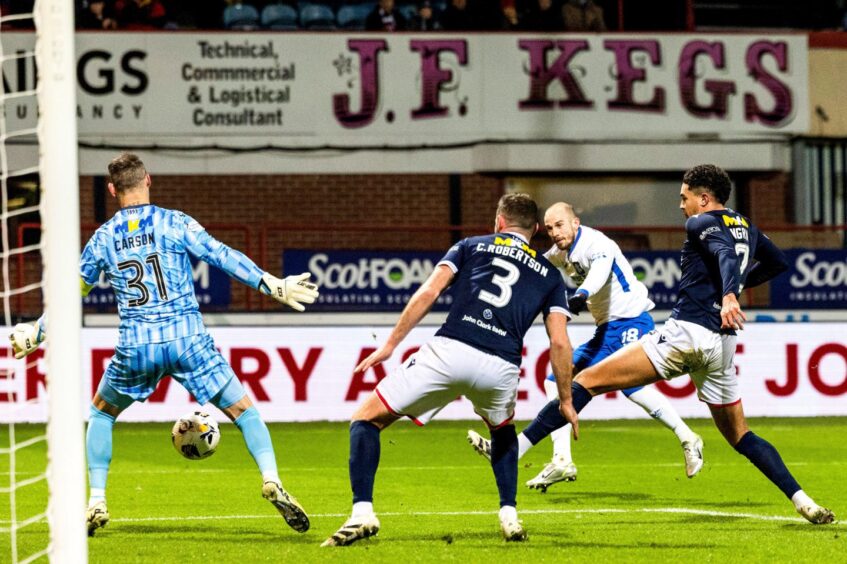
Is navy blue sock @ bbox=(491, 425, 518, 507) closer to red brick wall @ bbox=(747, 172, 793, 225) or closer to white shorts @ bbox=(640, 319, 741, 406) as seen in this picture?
white shorts @ bbox=(640, 319, 741, 406)

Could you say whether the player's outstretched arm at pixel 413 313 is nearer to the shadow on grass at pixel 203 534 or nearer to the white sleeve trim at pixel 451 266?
the white sleeve trim at pixel 451 266

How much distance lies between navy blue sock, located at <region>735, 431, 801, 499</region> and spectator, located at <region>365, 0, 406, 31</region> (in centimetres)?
1427

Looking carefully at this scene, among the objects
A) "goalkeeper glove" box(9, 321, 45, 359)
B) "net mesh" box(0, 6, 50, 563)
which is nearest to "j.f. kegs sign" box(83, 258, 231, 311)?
"net mesh" box(0, 6, 50, 563)

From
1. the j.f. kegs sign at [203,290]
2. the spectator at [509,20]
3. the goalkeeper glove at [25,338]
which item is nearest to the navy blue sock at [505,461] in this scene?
the goalkeeper glove at [25,338]

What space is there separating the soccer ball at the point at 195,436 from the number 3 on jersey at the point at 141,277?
3.43 feet

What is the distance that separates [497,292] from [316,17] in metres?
15.0

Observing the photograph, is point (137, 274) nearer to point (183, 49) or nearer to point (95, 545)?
point (95, 545)

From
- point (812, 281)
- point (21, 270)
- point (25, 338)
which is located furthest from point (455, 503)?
point (812, 281)

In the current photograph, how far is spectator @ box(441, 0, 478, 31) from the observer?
2189cm

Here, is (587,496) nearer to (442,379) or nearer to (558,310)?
(558,310)

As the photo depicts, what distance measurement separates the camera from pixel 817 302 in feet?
65.2

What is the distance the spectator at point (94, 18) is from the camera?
21.4 meters

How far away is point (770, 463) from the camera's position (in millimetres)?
8344

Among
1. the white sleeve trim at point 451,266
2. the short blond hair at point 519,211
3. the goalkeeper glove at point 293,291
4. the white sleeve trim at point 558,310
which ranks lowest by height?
→ the white sleeve trim at point 558,310
